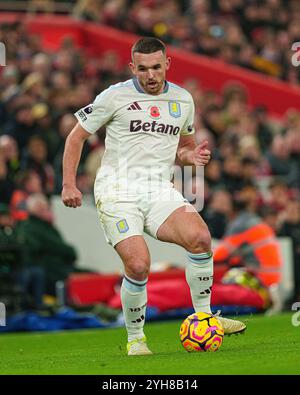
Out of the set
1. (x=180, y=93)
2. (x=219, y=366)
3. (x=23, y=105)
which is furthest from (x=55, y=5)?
(x=219, y=366)

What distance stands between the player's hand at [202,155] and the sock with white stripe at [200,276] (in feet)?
2.48

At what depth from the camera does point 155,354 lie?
10.4 metres

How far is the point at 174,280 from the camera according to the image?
17.6 metres

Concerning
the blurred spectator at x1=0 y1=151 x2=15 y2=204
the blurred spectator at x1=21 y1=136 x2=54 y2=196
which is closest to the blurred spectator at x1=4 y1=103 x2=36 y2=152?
the blurred spectator at x1=21 y1=136 x2=54 y2=196

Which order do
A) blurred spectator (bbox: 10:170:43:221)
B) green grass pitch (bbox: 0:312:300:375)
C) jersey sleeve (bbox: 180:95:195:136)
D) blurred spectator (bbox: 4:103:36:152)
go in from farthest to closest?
blurred spectator (bbox: 4:103:36:152) → blurred spectator (bbox: 10:170:43:221) → jersey sleeve (bbox: 180:95:195:136) → green grass pitch (bbox: 0:312:300:375)

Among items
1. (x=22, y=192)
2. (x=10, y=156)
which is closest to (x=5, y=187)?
(x=22, y=192)

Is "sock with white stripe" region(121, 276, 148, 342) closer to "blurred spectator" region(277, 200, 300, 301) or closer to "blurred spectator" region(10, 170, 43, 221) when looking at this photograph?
"blurred spectator" region(10, 170, 43, 221)

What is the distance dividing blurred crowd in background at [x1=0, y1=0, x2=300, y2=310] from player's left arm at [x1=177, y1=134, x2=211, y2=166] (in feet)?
21.2

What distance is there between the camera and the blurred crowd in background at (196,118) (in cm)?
1852

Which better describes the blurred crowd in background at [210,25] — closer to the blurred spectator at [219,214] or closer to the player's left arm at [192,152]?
the blurred spectator at [219,214]

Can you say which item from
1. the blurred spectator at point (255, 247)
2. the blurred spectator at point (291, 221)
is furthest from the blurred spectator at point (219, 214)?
the blurred spectator at point (291, 221)

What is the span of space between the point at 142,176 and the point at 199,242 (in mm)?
792

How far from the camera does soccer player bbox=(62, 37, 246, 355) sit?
33.6 feet

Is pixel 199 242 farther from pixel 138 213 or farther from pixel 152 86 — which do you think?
pixel 152 86
